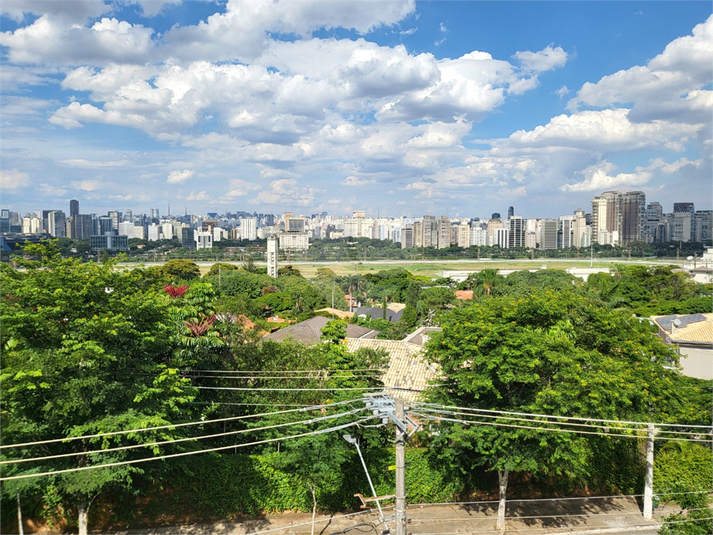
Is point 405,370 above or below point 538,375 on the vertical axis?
below

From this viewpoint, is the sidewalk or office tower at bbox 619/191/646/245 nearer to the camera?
the sidewalk

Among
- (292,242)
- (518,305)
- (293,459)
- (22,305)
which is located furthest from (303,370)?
(292,242)

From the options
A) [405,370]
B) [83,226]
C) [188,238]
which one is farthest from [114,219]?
[405,370]

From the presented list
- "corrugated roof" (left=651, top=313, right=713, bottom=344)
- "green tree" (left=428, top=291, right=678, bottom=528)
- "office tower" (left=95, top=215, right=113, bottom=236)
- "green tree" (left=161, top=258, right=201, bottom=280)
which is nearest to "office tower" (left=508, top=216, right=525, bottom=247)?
"green tree" (left=161, top=258, right=201, bottom=280)

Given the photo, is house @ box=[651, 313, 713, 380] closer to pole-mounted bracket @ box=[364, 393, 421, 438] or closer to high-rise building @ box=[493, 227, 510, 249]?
pole-mounted bracket @ box=[364, 393, 421, 438]

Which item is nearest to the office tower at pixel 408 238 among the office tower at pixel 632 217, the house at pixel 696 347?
the office tower at pixel 632 217

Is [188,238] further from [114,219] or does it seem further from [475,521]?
[475,521]

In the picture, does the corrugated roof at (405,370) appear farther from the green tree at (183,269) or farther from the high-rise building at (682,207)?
the high-rise building at (682,207)
